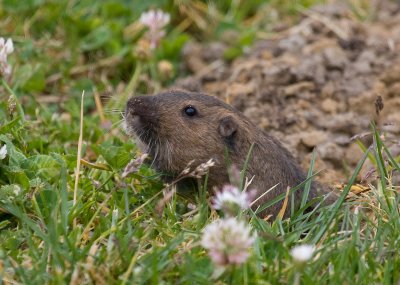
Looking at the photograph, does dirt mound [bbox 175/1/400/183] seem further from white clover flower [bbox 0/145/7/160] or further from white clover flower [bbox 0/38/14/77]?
white clover flower [bbox 0/145/7/160]

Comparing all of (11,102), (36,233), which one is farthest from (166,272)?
(11,102)

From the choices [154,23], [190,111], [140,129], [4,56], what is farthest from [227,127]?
[154,23]

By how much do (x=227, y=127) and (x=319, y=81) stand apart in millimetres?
2539

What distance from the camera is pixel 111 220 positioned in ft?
14.8

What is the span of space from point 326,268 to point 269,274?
0.37 meters

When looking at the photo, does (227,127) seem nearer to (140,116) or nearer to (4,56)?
(140,116)

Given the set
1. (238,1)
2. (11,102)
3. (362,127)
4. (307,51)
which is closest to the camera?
(11,102)

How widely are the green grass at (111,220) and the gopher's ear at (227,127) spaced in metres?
0.51

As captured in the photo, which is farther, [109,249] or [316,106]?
[316,106]

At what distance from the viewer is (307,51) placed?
26.4ft

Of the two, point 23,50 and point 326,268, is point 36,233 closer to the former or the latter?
point 326,268

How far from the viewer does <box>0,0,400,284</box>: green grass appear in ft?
12.3

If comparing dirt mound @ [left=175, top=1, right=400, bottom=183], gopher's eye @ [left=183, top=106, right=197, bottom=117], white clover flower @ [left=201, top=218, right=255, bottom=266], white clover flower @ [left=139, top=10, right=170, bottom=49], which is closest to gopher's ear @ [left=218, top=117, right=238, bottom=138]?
gopher's eye @ [left=183, top=106, right=197, bottom=117]

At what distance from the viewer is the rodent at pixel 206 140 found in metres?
5.11
